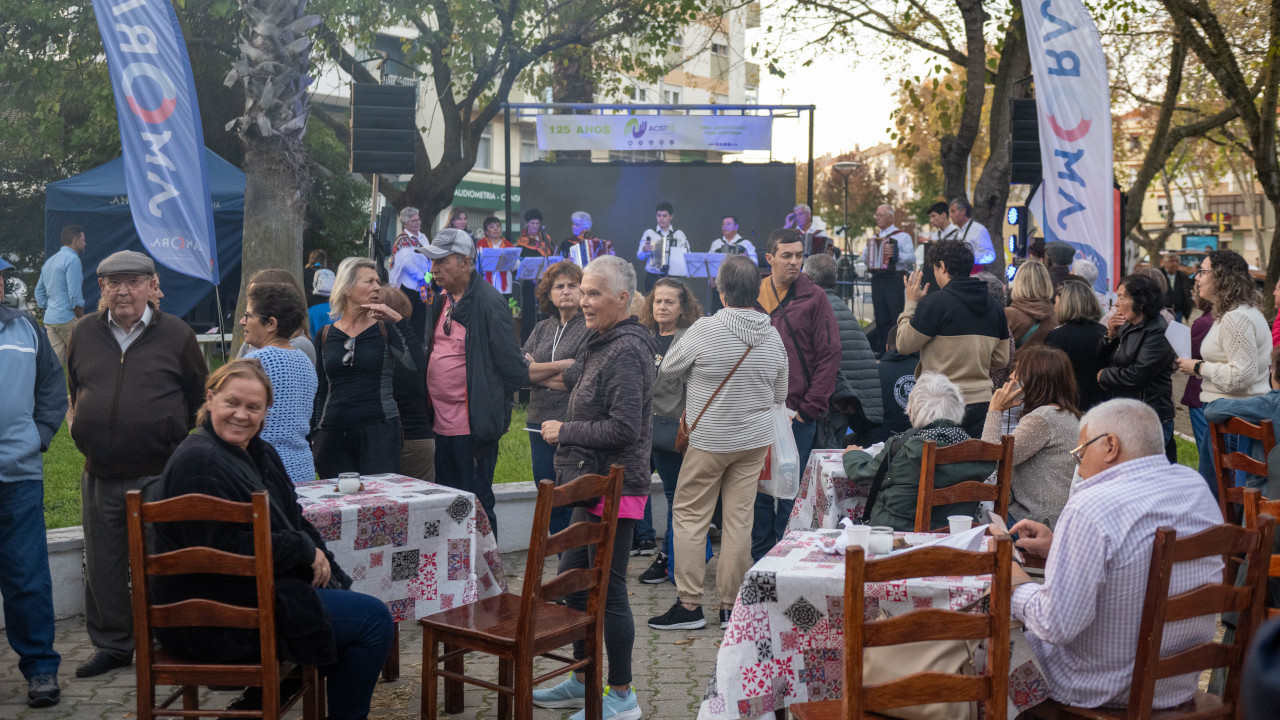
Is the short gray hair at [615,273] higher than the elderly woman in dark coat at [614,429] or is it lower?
higher

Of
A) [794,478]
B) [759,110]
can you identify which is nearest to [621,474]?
[794,478]

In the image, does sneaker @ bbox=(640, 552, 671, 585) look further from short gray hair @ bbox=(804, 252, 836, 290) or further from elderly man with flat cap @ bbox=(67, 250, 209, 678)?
elderly man with flat cap @ bbox=(67, 250, 209, 678)

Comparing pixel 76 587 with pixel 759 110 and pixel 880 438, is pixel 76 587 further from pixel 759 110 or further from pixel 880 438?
pixel 759 110

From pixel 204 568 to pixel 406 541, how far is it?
126 centimetres

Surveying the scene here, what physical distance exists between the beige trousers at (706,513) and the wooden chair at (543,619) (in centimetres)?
132

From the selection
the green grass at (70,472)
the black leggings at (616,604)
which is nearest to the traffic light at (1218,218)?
the green grass at (70,472)

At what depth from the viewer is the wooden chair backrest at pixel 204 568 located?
3178 millimetres

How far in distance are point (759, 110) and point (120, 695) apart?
1412 cm

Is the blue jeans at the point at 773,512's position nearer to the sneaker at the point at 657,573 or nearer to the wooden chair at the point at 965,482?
the sneaker at the point at 657,573

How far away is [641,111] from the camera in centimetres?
1736

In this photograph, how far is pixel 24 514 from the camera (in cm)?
448

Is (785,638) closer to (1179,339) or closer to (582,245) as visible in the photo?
(1179,339)

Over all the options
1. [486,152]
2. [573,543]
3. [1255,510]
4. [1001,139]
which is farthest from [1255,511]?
[486,152]

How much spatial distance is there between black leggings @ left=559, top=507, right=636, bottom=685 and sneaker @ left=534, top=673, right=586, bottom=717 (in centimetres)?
24
